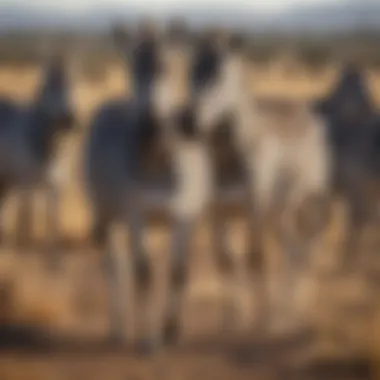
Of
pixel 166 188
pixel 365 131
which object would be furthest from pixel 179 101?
pixel 365 131

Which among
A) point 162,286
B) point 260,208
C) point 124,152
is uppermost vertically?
point 124,152

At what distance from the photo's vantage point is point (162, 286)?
6.35 feet

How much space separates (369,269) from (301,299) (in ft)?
0.41

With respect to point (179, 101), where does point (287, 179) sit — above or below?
below

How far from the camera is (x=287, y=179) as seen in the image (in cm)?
193

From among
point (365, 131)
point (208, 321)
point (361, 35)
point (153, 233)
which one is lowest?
point (208, 321)

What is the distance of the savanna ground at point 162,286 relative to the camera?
1916mm

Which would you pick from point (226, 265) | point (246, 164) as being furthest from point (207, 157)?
point (226, 265)

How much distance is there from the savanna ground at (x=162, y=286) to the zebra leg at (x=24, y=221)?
0.01m

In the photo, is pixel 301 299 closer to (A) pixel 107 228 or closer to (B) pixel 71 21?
(A) pixel 107 228

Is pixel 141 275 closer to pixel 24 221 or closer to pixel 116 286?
pixel 116 286

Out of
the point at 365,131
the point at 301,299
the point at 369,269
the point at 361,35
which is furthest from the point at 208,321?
the point at 361,35

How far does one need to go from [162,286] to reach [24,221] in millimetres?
260

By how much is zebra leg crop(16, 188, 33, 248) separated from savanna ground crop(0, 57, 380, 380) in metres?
0.01
